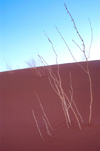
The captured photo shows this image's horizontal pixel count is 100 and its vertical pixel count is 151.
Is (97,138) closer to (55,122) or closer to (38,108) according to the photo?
(55,122)

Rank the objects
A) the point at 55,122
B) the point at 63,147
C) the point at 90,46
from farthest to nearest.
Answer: the point at 55,122, the point at 90,46, the point at 63,147

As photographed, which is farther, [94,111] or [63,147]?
[94,111]

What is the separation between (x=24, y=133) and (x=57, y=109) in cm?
159

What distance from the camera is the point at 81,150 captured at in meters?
1.96

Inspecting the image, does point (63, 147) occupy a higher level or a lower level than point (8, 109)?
higher

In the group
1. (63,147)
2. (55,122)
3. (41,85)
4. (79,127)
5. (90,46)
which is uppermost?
(90,46)

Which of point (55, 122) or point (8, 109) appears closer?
point (55, 122)

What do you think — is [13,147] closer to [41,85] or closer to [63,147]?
[63,147]

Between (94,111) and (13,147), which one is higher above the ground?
(13,147)

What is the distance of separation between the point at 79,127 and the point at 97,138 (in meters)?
0.42

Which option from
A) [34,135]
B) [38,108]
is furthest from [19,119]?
[34,135]

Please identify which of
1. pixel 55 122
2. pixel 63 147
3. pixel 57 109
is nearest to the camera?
pixel 63 147

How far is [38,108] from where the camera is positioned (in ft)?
14.6

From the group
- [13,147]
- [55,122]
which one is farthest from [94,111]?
[13,147]
